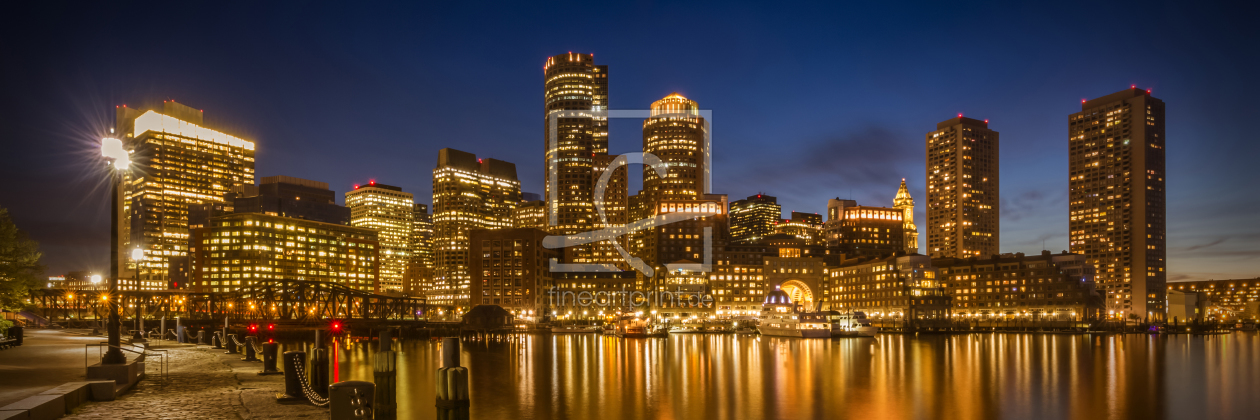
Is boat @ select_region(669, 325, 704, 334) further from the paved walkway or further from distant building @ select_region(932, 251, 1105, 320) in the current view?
the paved walkway

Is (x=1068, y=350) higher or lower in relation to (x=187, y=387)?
lower

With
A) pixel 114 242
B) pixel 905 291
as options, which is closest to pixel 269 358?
pixel 114 242

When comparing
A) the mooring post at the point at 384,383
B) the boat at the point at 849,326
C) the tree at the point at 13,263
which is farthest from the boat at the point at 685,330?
the mooring post at the point at 384,383

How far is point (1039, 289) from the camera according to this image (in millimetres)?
186625

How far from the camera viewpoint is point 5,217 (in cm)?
5219

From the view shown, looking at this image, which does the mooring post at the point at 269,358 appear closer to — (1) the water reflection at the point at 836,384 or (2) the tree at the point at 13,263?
(1) the water reflection at the point at 836,384

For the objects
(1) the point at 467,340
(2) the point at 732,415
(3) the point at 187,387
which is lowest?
(1) the point at 467,340

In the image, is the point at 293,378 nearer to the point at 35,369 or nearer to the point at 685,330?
the point at 35,369

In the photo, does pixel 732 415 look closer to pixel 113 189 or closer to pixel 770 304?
pixel 113 189

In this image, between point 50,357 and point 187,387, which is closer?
point 187,387

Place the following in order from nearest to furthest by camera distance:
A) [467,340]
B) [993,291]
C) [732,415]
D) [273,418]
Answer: [273,418]
[732,415]
[467,340]
[993,291]

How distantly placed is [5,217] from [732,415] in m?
48.4

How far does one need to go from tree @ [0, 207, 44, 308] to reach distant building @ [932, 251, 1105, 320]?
607 ft

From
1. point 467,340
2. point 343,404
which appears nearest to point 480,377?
point 343,404
